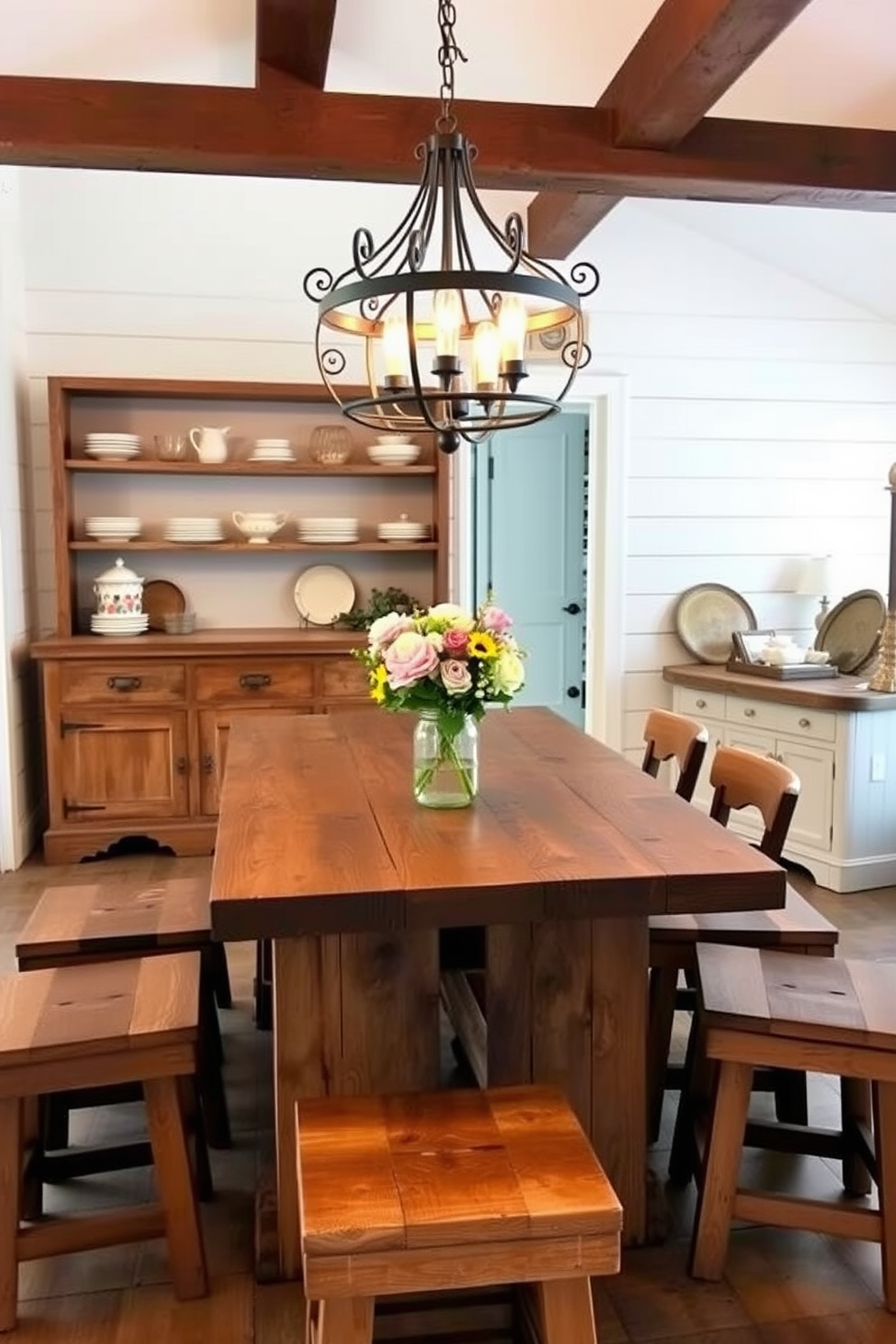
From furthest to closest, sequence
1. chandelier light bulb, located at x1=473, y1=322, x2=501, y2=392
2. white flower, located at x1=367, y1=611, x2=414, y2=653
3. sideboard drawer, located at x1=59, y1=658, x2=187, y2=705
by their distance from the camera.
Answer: sideboard drawer, located at x1=59, y1=658, x2=187, y2=705 < chandelier light bulb, located at x1=473, y1=322, x2=501, y2=392 < white flower, located at x1=367, y1=611, x2=414, y2=653

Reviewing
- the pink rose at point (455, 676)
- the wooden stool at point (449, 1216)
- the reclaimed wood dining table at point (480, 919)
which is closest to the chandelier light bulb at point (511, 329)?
the pink rose at point (455, 676)

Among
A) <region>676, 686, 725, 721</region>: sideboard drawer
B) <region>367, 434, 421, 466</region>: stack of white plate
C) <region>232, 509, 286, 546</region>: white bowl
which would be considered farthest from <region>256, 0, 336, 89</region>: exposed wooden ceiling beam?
<region>676, 686, 725, 721</region>: sideboard drawer

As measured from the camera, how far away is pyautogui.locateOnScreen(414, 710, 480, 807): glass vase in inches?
80.4

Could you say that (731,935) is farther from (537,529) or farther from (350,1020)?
(537,529)

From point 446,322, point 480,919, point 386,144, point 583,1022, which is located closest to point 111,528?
point 386,144

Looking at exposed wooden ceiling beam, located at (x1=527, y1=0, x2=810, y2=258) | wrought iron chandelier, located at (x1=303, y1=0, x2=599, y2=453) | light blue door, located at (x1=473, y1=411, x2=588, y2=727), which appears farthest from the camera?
light blue door, located at (x1=473, y1=411, x2=588, y2=727)

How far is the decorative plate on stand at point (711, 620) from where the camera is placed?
5.20 metres

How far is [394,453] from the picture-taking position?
477 centimetres

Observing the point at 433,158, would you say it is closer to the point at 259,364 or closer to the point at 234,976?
the point at 234,976

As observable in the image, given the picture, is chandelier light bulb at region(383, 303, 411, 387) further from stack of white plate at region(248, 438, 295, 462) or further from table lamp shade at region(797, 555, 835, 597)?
table lamp shade at region(797, 555, 835, 597)

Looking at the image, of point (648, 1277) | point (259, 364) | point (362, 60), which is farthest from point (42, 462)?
point (648, 1277)

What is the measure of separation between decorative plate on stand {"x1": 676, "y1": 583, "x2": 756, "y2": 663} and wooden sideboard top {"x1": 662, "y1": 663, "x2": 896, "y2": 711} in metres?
0.12

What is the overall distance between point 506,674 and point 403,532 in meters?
2.96

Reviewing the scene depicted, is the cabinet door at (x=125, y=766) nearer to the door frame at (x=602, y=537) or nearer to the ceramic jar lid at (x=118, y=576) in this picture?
the ceramic jar lid at (x=118, y=576)
